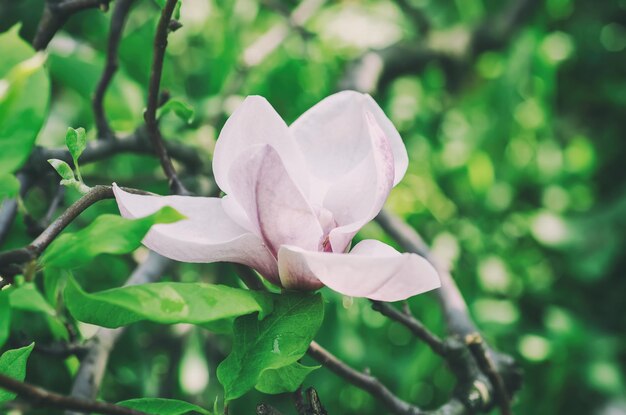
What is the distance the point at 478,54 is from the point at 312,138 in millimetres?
1176

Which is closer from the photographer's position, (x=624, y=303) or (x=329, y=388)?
(x=329, y=388)

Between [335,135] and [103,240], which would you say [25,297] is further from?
[335,135]

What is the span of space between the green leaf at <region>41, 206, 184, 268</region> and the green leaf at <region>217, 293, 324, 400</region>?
5.0 inches

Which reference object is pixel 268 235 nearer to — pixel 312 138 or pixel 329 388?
pixel 312 138

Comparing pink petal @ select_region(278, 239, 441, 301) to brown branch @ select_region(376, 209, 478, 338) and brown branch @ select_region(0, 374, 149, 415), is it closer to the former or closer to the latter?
→ brown branch @ select_region(0, 374, 149, 415)

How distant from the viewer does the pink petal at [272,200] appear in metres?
0.49

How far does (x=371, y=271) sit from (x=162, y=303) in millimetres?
134

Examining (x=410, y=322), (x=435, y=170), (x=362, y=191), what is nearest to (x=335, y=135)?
(x=362, y=191)

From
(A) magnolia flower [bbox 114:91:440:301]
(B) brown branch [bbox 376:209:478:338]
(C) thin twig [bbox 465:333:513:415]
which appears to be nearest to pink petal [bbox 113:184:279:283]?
(A) magnolia flower [bbox 114:91:440:301]

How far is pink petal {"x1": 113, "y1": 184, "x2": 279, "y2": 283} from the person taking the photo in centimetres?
51

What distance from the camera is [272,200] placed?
492mm

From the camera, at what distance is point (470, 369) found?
781 mm

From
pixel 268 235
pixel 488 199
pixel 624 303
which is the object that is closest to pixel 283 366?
pixel 268 235

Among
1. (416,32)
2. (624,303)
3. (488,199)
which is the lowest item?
(624,303)
